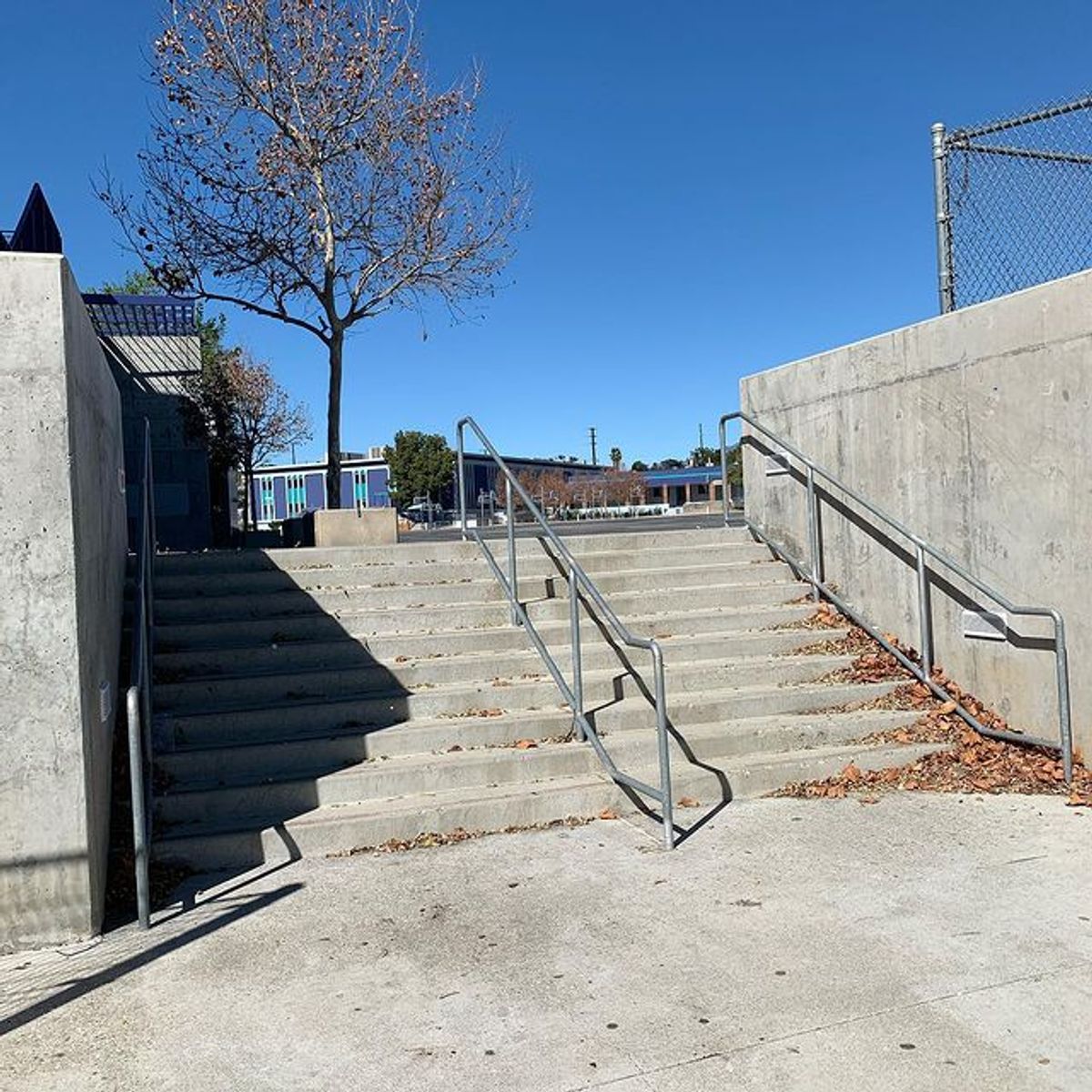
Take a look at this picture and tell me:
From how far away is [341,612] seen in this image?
22.8ft

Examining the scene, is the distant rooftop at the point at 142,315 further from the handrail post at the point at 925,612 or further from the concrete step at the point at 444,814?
the handrail post at the point at 925,612

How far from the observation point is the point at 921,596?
22.1ft

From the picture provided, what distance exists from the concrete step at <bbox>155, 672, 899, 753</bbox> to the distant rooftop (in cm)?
935

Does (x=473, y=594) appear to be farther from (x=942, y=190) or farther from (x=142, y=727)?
(x=942, y=190)

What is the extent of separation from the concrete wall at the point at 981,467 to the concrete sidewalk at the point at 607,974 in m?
1.42

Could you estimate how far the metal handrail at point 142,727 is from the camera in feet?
13.3

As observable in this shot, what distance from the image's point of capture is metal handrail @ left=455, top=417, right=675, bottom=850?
16.1 ft

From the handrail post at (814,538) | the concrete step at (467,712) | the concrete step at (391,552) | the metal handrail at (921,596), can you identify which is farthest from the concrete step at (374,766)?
the concrete step at (391,552)


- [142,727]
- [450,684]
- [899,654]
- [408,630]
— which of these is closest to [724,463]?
[899,654]

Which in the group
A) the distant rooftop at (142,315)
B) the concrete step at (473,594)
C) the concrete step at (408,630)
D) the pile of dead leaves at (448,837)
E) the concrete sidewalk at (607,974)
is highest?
the distant rooftop at (142,315)

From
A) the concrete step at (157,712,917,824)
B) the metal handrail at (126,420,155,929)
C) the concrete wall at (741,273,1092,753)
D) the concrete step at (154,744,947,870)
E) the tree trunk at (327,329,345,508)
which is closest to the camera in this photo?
the metal handrail at (126,420,155,929)

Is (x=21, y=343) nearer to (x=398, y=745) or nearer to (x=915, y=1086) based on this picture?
(x=398, y=745)

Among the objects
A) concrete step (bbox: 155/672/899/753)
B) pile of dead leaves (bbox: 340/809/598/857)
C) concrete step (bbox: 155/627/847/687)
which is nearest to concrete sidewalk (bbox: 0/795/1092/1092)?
pile of dead leaves (bbox: 340/809/598/857)

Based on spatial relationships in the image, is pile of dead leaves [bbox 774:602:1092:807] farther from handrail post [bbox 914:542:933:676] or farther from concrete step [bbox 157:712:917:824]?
concrete step [bbox 157:712:917:824]
